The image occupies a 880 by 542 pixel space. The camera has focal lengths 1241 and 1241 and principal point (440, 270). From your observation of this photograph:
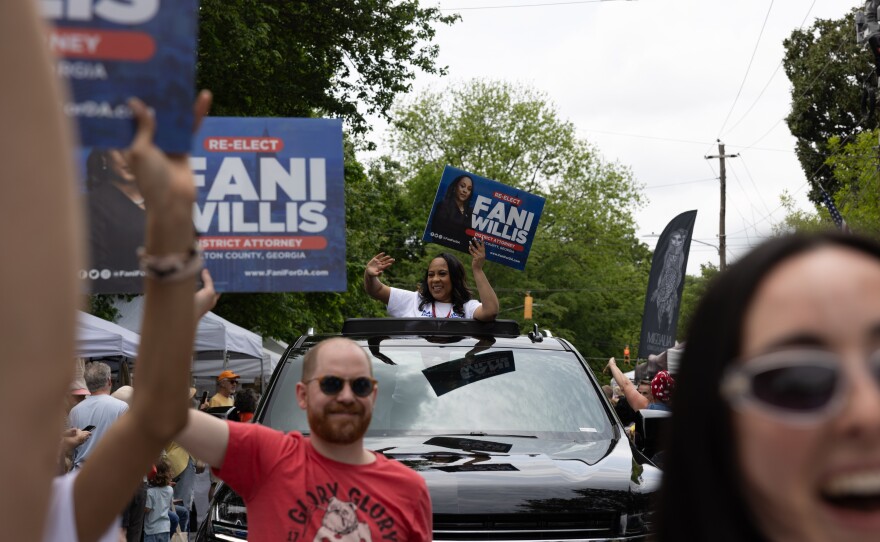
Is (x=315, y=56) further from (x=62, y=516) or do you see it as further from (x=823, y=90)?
(x=823, y=90)

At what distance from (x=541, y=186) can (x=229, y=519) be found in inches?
2035

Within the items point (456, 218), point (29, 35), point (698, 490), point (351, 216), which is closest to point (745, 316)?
point (698, 490)

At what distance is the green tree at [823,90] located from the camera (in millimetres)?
48406

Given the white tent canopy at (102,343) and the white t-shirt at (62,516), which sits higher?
the white tent canopy at (102,343)

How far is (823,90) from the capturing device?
49.5 meters

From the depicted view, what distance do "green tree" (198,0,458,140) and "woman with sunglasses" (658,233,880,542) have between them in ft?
69.3

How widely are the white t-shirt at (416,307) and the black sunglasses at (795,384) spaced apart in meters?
6.94

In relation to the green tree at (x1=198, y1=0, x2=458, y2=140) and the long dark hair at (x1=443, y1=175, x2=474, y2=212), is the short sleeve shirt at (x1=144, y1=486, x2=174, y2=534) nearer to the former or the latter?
the long dark hair at (x1=443, y1=175, x2=474, y2=212)

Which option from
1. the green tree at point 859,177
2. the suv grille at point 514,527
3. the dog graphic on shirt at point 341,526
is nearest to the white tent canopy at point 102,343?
the suv grille at point 514,527

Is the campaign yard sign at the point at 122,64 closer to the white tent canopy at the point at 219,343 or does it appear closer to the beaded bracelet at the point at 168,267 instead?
the beaded bracelet at the point at 168,267

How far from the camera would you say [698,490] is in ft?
4.89

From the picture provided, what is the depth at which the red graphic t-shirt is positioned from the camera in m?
3.64

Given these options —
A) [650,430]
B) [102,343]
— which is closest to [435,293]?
[650,430]

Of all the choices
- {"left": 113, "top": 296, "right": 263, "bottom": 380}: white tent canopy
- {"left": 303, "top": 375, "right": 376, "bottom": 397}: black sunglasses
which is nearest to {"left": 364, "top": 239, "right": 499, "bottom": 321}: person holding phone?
{"left": 303, "top": 375, "right": 376, "bottom": 397}: black sunglasses
